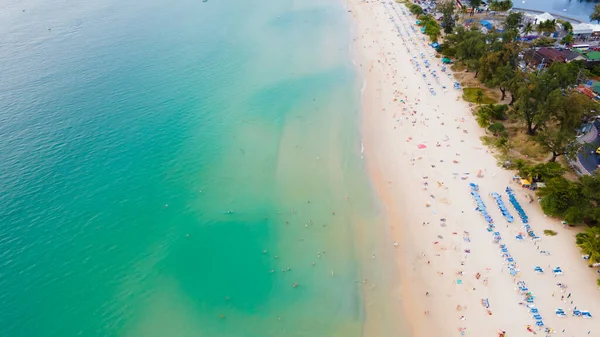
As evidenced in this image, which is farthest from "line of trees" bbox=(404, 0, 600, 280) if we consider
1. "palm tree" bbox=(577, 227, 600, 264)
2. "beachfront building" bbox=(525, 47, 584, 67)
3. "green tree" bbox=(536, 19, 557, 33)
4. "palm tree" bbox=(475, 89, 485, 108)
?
"beachfront building" bbox=(525, 47, 584, 67)

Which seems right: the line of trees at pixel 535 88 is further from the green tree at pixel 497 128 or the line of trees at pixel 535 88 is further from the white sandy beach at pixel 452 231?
the white sandy beach at pixel 452 231

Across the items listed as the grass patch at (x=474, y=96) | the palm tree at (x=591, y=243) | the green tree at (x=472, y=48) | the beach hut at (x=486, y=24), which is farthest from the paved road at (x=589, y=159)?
the beach hut at (x=486, y=24)

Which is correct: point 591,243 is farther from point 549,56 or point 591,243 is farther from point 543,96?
point 549,56

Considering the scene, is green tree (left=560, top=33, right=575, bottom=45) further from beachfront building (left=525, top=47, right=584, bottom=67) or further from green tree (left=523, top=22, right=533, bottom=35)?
beachfront building (left=525, top=47, right=584, bottom=67)

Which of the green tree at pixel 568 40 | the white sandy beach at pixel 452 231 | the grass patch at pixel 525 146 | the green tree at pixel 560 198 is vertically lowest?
the white sandy beach at pixel 452 231

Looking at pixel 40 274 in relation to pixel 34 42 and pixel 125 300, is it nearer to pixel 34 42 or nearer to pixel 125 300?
pixel 125 300

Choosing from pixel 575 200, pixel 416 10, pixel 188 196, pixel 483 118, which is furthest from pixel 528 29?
pixel 188 196
